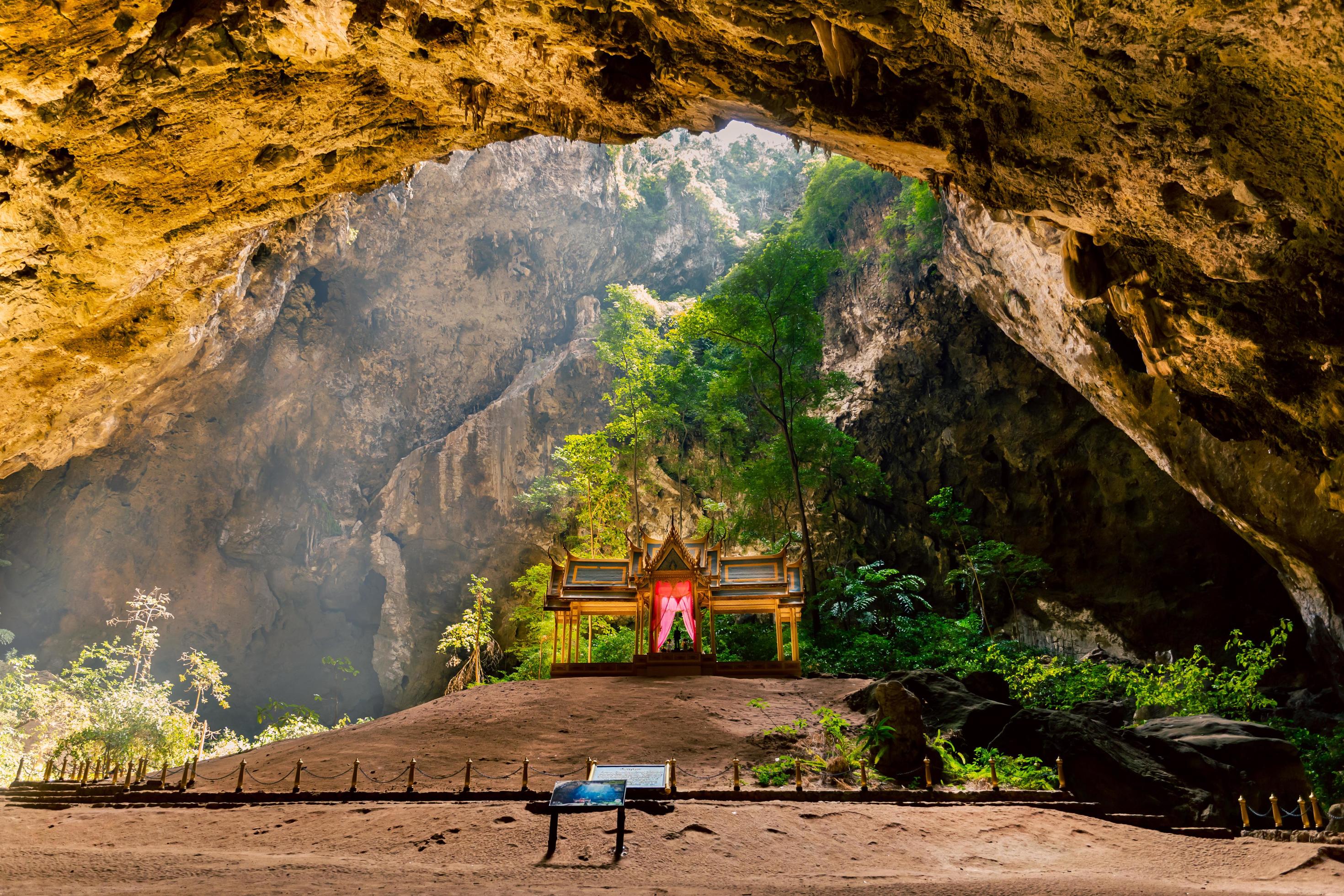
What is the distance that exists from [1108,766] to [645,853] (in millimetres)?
5531

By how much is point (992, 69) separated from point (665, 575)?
1034 centimetres

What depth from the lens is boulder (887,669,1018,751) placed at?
8414 mm

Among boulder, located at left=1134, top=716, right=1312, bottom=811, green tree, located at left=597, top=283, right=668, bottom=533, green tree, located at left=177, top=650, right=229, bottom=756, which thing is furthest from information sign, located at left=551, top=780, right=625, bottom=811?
green tree, located at left=177, top=650, right=229, bottom=756

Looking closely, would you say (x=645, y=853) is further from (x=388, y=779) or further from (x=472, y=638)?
(x=472, y=638)

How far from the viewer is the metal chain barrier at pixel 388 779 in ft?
25.1

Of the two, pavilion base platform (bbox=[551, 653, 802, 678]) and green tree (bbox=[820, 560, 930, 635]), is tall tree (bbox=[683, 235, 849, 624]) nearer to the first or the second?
green tree (bbox=[820, 560, 930, 635])

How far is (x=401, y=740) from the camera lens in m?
9.45

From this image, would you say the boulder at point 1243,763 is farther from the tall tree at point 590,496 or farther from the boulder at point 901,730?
the tall tree at point 590,496

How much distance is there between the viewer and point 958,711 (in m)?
8.83

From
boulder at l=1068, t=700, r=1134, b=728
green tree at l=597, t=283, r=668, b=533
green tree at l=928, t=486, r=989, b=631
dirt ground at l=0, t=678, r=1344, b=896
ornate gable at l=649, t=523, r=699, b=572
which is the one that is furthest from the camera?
green tree at l=597, t=283, r=668, b=533

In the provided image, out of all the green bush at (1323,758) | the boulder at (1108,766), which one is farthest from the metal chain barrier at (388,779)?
the green bush at (1323,758)

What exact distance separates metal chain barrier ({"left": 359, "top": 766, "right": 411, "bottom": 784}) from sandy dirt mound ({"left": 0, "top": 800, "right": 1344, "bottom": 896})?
136 centimetres

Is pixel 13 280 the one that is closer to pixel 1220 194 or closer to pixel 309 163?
A: pixel 309 163

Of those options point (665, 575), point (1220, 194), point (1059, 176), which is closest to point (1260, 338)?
point (1220, 194)
